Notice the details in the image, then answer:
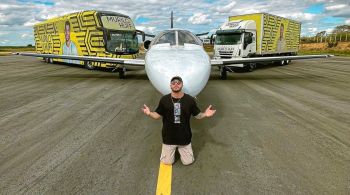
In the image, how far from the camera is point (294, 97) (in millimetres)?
9594

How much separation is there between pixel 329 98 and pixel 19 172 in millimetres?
9884

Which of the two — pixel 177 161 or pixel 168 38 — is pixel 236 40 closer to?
pixel 168 38

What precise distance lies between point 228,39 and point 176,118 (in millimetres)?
16281

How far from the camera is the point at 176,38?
25.1 feet

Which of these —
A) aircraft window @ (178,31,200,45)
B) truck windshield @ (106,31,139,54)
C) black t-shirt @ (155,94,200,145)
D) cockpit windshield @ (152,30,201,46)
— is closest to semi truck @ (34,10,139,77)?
truck windshield @ (106,31,139,54)

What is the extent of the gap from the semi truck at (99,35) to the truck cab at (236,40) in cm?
628

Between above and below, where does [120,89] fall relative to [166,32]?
below

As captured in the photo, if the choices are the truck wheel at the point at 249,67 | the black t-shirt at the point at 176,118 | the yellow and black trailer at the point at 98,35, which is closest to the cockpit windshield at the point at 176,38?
the black t-shirt at the point at 176,118

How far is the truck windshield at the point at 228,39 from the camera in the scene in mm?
18594

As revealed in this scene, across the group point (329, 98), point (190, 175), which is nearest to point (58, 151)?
point (190, 175)

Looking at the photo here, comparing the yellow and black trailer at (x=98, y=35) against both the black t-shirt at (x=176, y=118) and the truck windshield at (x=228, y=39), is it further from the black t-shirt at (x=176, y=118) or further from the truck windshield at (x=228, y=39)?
the black t-shirt at (x=176, y=118)

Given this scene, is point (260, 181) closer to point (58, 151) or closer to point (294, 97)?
point (58, 151)

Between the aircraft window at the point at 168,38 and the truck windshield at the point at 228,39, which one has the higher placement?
the truck windshield at the point at 228,39

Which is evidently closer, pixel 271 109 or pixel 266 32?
pixel 271 109
